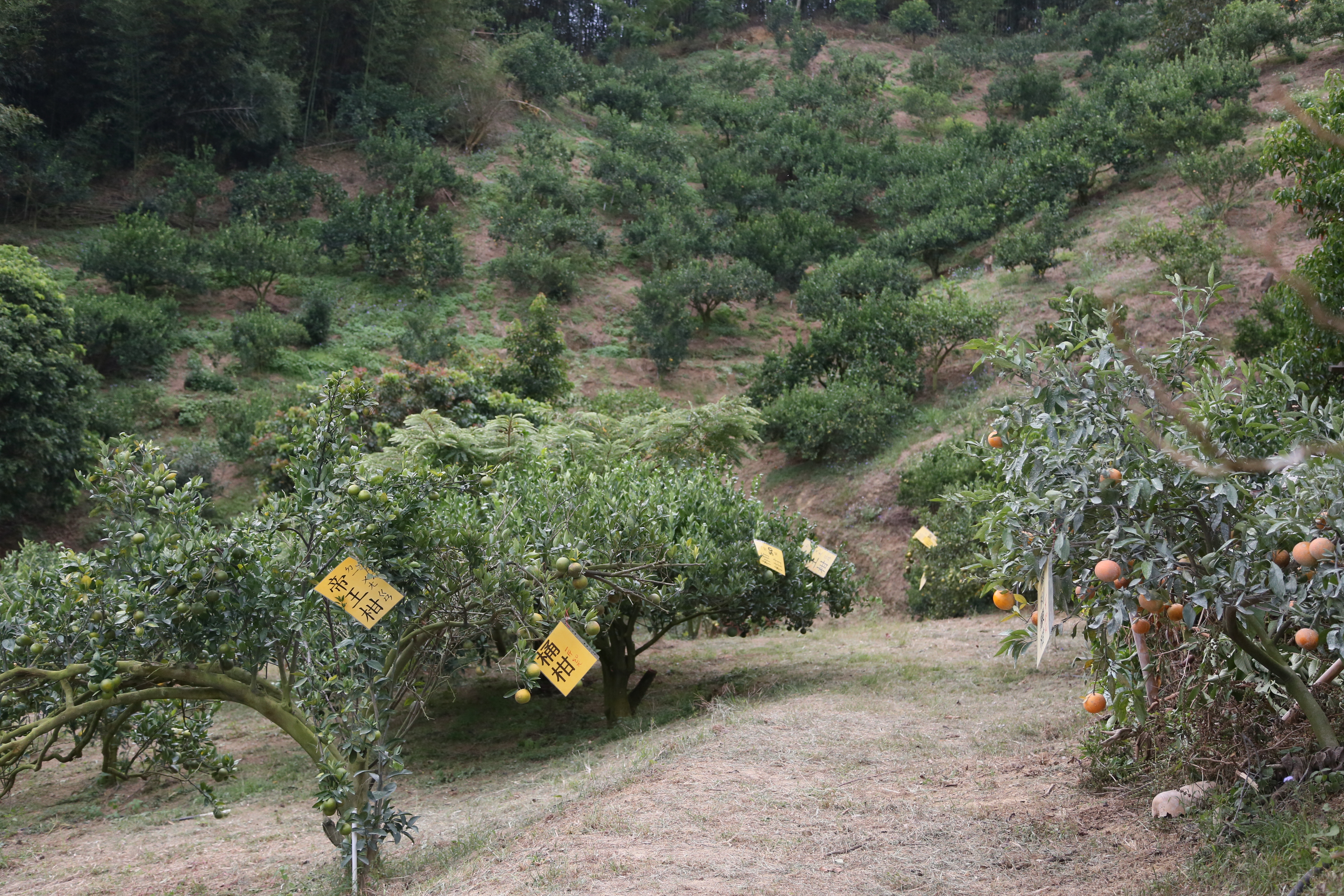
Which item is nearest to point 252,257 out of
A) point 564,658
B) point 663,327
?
point 663,327

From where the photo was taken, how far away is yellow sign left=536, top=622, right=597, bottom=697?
3.95 metres

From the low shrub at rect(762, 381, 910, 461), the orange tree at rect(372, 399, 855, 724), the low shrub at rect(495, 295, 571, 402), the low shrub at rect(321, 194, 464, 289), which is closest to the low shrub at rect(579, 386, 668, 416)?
the low shrub at rect(495, 295, 571, 402)

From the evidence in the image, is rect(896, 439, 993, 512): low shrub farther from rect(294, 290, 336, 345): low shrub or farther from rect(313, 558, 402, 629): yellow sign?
rect(294, 290, 336, 345): low shrub

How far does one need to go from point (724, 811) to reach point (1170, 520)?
7.59 ft

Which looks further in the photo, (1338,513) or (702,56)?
(702,56)

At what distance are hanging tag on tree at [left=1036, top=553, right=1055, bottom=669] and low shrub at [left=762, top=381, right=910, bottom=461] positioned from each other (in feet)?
39.0

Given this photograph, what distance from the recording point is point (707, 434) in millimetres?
11641

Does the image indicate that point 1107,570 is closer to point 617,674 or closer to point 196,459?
point 617,674

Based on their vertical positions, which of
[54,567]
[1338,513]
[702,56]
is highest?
[702,56]

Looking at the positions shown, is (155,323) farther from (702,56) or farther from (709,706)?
(702,56)

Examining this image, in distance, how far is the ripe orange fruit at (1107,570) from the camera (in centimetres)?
303

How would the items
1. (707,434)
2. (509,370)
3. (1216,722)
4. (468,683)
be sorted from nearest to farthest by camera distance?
1. (1216,722)
2. (468,683)
3. (707,434)
4. (509,370)

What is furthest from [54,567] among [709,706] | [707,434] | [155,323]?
[155,323]

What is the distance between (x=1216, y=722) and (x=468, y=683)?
748cm
